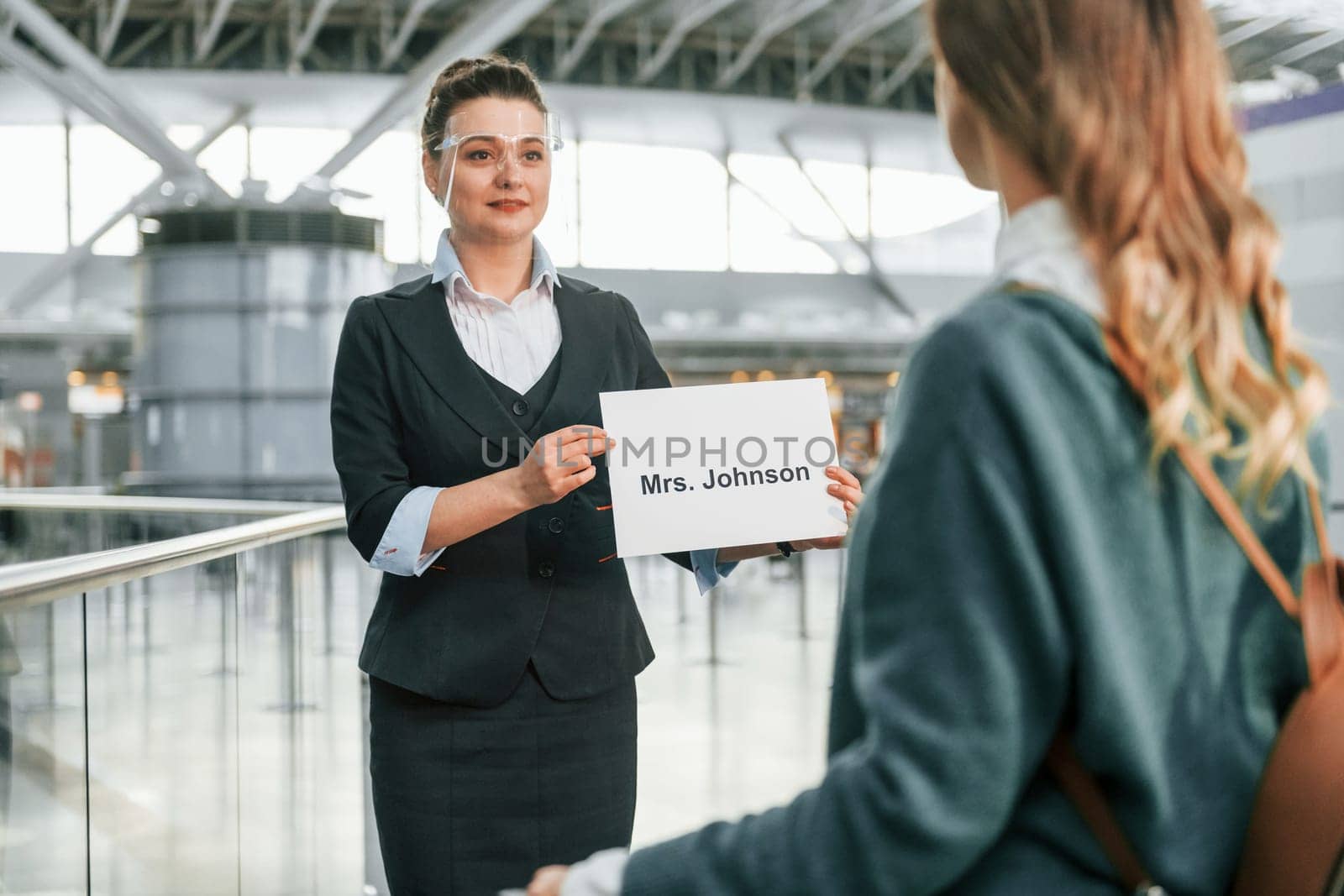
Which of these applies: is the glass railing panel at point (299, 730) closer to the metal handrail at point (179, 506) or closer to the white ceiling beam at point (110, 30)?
the metal handrail at point (179, 506)

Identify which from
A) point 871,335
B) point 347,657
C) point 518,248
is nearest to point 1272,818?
point 518,248

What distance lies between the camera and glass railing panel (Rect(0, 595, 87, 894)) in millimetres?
2502

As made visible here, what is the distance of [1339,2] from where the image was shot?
24.5m

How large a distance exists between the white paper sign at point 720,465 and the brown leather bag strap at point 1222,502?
1.00 metres

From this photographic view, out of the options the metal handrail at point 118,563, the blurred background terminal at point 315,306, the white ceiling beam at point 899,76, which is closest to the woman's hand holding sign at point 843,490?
the blurred background terminal at point 315,306

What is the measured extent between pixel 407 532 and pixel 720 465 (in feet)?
1.52

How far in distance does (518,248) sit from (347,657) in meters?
5.49

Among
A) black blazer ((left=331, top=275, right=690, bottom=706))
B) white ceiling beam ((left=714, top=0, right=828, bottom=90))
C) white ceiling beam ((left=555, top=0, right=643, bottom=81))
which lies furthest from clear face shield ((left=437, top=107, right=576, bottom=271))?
white ceiling beam ((left=714, top=0, right=828, bottom=90))

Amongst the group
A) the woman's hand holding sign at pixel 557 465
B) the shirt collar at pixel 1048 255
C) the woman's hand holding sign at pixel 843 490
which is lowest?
the woman's hand holding sign at pixel 843 490

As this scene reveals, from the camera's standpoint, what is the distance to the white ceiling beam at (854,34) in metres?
25.8

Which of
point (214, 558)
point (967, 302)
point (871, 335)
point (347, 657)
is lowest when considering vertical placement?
point (347, 657)

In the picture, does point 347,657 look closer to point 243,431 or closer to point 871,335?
point 243,431

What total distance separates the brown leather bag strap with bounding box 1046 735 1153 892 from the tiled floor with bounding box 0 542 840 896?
1732mm

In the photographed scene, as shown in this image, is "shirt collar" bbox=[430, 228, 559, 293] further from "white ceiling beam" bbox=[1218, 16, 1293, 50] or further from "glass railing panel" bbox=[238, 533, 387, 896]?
"white ceiling beam" bbox=[1218, 16, 1293, 50]
